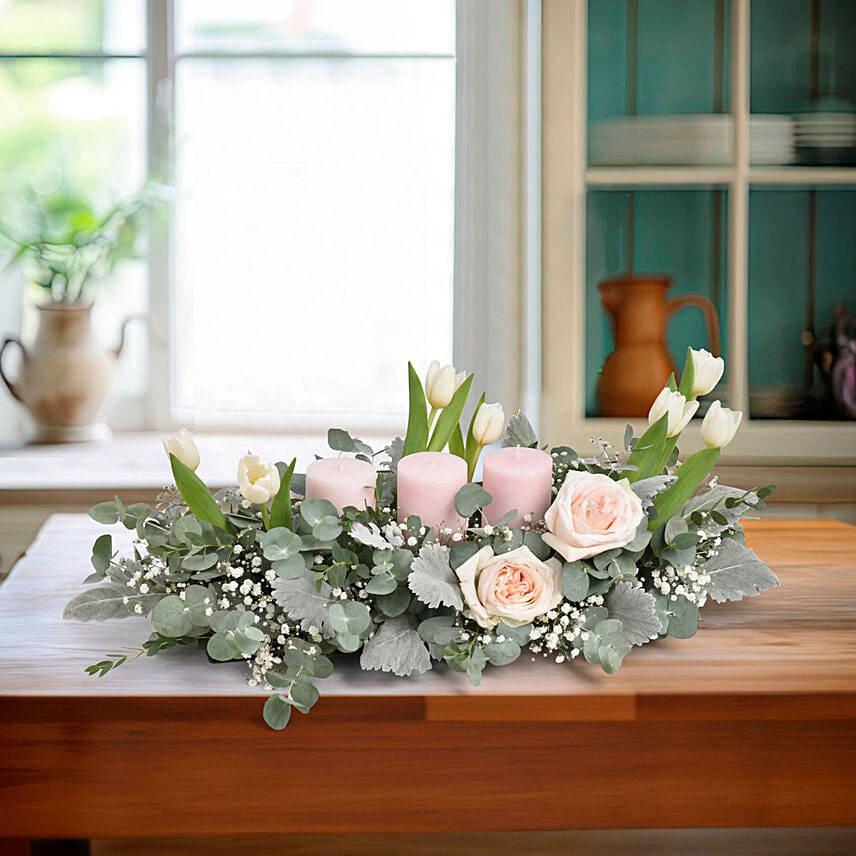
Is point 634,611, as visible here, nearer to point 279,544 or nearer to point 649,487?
point 649,487

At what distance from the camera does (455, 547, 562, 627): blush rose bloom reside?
31.4 inches

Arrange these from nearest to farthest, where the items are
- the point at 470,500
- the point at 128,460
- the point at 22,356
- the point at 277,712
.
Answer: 1. the point at 277,712
2. the point at 470,500
3. the point at 128,460
4. the point at 22,356

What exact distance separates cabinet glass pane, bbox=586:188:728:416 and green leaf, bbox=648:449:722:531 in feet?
4.22

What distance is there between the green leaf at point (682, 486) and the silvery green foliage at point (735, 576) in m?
0.08

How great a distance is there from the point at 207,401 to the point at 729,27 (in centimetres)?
158

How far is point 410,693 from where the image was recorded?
79 centimetres

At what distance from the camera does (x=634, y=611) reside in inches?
33.0

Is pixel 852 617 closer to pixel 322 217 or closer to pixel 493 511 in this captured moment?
pixel 493 511

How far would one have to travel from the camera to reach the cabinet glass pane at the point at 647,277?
2.20m

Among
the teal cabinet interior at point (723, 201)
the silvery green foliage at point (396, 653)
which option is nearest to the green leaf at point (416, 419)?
the silvery green foliage at point (396, 653)

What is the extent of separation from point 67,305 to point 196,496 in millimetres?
1729

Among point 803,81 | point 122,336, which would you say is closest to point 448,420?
point 803,81

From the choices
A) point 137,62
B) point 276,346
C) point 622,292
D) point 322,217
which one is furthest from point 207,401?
point 622,292

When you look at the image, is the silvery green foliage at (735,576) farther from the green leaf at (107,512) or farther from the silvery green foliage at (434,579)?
the green leaf at (107,512)
